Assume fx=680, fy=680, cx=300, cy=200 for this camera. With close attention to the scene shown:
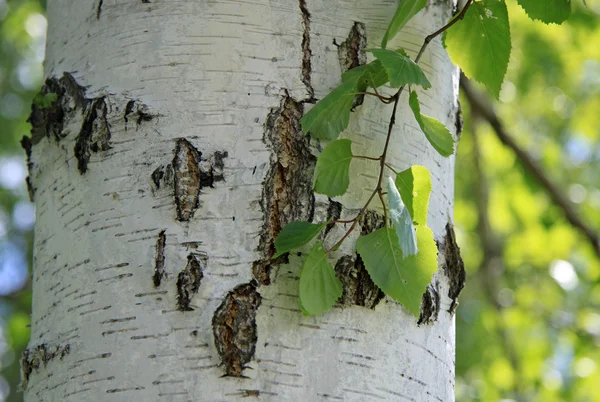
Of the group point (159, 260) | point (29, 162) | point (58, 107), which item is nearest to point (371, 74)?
point (159, 260)

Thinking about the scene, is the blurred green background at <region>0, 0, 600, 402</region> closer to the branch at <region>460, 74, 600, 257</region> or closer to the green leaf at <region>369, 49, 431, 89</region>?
the branch at <region>460, 74, 600, 257</region>

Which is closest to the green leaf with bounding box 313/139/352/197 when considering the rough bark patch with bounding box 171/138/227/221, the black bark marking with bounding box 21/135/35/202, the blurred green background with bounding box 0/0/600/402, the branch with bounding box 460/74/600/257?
the rough bark patch with bounding box 171/138/227/221

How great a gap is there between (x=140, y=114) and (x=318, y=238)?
29 centimetres

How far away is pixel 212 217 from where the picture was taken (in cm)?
85

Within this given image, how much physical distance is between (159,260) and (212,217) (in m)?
0.08

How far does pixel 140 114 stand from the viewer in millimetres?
917

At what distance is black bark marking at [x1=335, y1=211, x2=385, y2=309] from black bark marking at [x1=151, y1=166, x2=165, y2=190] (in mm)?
253

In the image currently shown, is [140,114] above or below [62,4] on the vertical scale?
below

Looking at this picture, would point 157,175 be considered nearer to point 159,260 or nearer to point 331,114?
point 159,260

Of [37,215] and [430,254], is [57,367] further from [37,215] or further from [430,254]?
[430,254]

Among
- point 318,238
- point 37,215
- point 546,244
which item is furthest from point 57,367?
point 546,244

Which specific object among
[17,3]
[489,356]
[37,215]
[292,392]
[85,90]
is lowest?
[292,392]

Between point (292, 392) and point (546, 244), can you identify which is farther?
point (546, 244)

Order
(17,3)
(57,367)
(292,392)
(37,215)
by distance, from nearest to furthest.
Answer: (292,392), (57,367), (37,215), (17,3)
